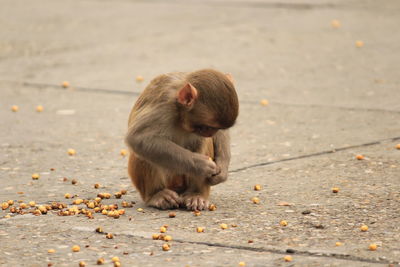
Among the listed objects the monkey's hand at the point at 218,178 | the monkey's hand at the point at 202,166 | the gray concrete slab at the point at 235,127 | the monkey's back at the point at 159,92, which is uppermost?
the monkey's back at the point at 159,92

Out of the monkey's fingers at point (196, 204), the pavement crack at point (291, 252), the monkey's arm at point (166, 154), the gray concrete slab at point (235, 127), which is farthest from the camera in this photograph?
the monkey's fingers at point (196, 204)

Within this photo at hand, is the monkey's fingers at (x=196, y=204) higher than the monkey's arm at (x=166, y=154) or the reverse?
the reverse

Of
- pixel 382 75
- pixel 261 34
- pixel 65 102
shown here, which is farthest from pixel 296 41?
pixel 65 102

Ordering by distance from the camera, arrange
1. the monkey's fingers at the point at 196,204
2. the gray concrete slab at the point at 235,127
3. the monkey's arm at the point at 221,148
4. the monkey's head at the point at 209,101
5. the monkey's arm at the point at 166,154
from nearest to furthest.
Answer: the gray concrete slab at the point at 235,127, the monkey's head at the point at 209,101, the monkey's arm at the point at 166,154, the monkey's fingers at the point at 196,204, the monkey's arm at the point at 221,148

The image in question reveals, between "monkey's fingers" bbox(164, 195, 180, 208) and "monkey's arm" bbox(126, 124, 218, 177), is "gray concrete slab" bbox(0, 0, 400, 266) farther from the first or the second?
"monkey's arm" bbox(126, 124, 218, 177)

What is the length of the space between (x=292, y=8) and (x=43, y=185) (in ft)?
29.3

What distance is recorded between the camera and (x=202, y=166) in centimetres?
Answer: 565

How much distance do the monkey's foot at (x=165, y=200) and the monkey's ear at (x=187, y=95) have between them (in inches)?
27.6

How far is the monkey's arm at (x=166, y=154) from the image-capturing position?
5598 millimetres

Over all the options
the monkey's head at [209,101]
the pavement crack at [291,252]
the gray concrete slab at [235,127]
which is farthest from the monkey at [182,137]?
the pavement crack at [291,252]

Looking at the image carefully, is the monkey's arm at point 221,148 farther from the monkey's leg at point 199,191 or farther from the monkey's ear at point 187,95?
the monkey's ear at point 187,95

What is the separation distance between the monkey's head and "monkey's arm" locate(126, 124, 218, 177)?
21 centimetres

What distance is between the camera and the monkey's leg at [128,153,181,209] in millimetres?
5828

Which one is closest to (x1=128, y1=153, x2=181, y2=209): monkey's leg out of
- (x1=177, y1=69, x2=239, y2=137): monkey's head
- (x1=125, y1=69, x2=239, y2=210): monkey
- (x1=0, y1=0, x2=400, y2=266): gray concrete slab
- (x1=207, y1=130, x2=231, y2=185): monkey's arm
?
(x1=125, y1=69, x2=239, y2=210): monkey
